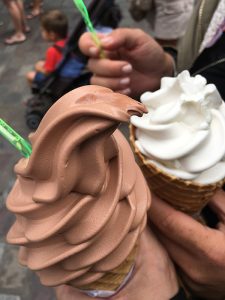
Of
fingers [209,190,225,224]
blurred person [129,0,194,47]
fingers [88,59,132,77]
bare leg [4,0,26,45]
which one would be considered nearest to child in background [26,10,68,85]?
blurred person [129,0,194,47]

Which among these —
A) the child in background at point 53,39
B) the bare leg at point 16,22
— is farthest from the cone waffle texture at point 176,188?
the bare leg at point 16,22

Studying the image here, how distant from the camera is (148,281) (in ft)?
3.89

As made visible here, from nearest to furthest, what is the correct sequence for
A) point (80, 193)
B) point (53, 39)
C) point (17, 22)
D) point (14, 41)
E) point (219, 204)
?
point (80, 193) → point (219, 204) → point (53, 39) → point (17, 22) → point (14, 41)

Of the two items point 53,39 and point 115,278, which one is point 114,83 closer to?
point 115,278

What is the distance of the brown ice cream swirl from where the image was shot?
886 mm

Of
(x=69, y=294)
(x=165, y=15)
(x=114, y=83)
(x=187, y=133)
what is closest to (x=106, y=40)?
(x=114, y=83)

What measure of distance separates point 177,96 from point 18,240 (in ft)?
2.46

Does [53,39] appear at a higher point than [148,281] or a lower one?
lower

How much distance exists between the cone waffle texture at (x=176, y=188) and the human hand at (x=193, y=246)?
5cm

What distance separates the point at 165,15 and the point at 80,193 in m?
2.81

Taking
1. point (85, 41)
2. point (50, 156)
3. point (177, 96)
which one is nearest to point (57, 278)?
point (50, 156)

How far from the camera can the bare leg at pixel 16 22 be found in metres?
4.69

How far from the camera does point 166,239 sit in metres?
1.33

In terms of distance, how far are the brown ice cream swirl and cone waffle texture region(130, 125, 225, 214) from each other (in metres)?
0.18
